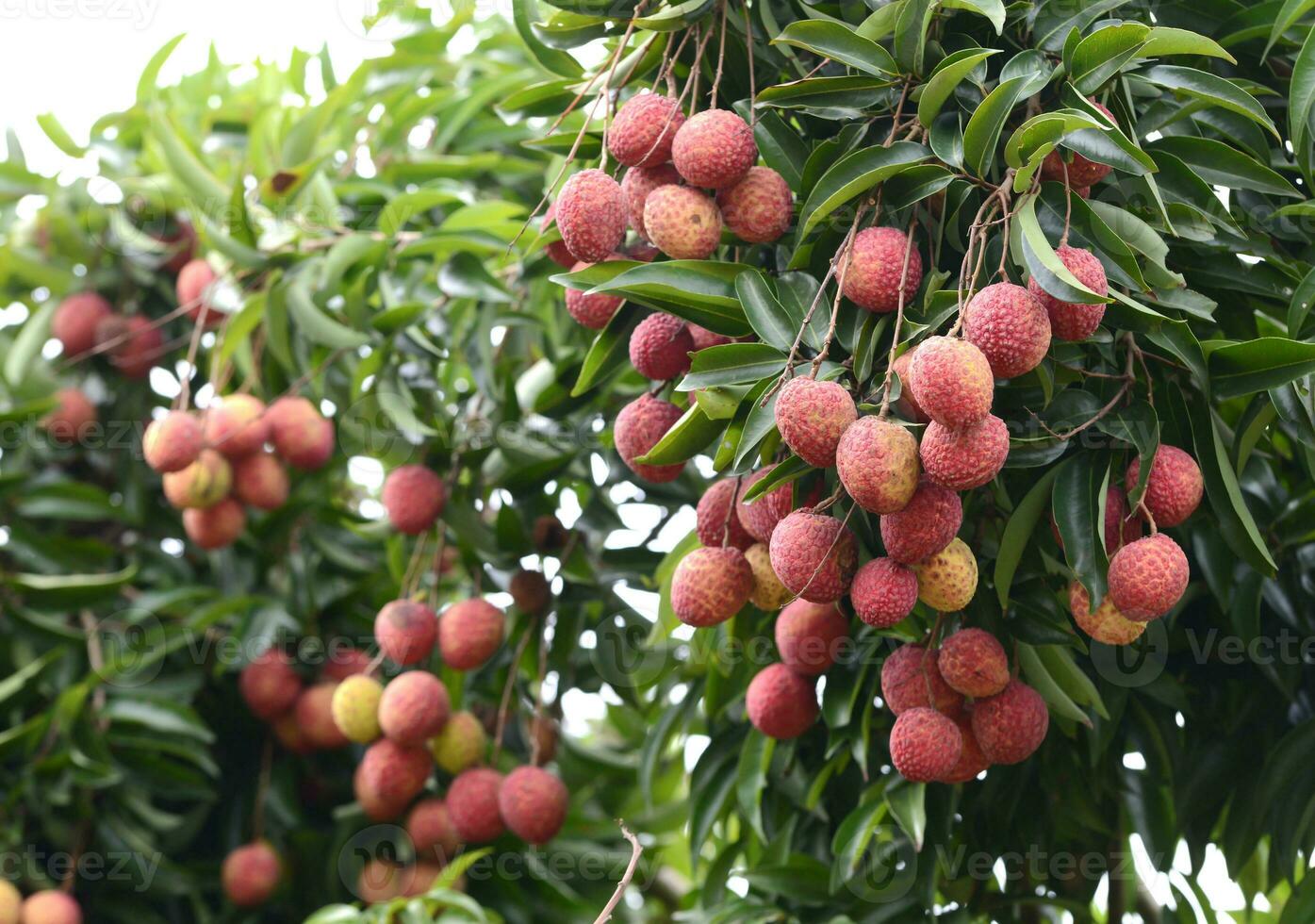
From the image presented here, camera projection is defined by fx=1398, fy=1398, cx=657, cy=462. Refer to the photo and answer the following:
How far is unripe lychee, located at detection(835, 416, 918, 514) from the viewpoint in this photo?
3.38 feet

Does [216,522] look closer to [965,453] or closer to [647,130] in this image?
[647,130]

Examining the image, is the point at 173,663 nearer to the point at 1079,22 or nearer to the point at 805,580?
the point at 805,580

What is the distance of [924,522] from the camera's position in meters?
1.09

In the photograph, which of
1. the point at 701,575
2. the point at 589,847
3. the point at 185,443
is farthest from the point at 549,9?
the point at 589,847

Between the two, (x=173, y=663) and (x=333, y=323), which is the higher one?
(x=333, y=323)

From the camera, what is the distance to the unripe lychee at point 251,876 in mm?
2297

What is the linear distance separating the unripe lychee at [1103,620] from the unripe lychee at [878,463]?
244mm

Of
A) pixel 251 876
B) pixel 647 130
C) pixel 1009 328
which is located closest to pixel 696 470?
pixel 647 130

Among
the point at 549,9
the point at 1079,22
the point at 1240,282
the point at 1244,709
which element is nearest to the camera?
the point at 1079,22

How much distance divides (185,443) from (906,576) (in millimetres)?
1279

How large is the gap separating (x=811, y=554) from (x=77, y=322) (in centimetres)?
199

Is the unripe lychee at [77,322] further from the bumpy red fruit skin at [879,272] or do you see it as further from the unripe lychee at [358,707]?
the bumpy red fruit skin at [879,272]

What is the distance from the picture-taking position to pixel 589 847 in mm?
2459

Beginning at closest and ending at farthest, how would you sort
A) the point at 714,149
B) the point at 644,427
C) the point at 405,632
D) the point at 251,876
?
1. the point at 714,149
2. the point at 644,427
3. the point at 405,632
4. the point at 251,876
